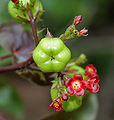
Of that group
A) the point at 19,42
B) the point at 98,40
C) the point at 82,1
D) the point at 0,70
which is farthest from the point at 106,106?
the point at 0,70

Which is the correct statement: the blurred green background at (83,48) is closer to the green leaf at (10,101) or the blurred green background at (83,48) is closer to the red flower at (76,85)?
the green leaf at (10,101)

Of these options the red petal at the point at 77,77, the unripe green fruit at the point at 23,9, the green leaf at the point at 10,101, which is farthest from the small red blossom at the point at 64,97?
the green leaf at the point at 10,101

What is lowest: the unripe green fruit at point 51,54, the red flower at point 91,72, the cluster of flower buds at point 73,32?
the red flower at point 91,72

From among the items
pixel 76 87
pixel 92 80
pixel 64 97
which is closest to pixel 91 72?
pixel 92 80

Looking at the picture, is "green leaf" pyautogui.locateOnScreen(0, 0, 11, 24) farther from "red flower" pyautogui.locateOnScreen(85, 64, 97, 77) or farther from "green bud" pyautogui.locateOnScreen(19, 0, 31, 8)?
"red flower" pyautogui.locateOnScreen(85, 64, 97, 77)

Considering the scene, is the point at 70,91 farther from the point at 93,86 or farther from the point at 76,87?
the point at 93,86

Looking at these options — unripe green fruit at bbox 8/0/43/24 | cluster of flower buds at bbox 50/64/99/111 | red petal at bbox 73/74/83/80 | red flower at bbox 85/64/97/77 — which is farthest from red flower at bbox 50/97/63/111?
unripe green fruit at bbox 8/0/43/24

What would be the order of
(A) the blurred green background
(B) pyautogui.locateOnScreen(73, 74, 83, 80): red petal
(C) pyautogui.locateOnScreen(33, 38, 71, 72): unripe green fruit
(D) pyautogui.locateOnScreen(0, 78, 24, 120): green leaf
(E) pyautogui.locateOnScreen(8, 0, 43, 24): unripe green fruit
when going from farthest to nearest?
(A) the blurred green background, (D) pyautogui.locateOnScreen(0, 78, 24, 120): green leaf, (E) pyautogui.locateOnScreen(8, 0, 43, 24): unripe green fruit, (B) pyautogui.locateOnScreen(73, 74, 83, 80): red petal, (C) pyautogui.locateOnScreen(33, 38, 71, 72): unripe green fruit
